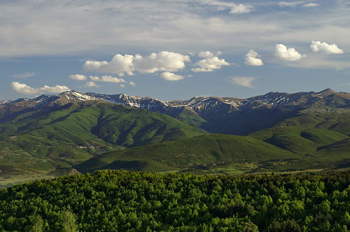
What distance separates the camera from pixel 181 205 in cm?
10344

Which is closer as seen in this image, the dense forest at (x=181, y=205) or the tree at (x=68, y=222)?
the dense forest at (x=181, y=205)

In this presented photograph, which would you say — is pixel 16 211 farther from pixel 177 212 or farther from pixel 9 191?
pixel 177 212

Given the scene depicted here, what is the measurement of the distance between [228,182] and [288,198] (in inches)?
905

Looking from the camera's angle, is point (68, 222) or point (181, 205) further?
point (181, 205)

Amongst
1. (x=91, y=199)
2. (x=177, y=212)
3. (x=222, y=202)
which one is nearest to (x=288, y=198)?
(x=222, y=202)

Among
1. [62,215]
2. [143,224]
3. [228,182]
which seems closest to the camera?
[143,224]

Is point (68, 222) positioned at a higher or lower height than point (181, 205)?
lower

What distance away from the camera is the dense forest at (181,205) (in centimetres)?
8694

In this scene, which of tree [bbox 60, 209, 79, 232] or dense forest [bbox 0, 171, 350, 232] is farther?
tree [bbox 60, 209, 79, 232]

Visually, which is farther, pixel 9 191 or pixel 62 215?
pixel 9 191

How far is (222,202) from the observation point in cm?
10175

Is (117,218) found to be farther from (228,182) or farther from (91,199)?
(228,182)

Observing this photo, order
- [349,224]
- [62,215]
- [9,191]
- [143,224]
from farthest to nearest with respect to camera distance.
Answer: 1. [9,191]
2. [62,215]
3. [143,224]
4. [349,224]

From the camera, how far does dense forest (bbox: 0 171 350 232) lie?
86.9m
